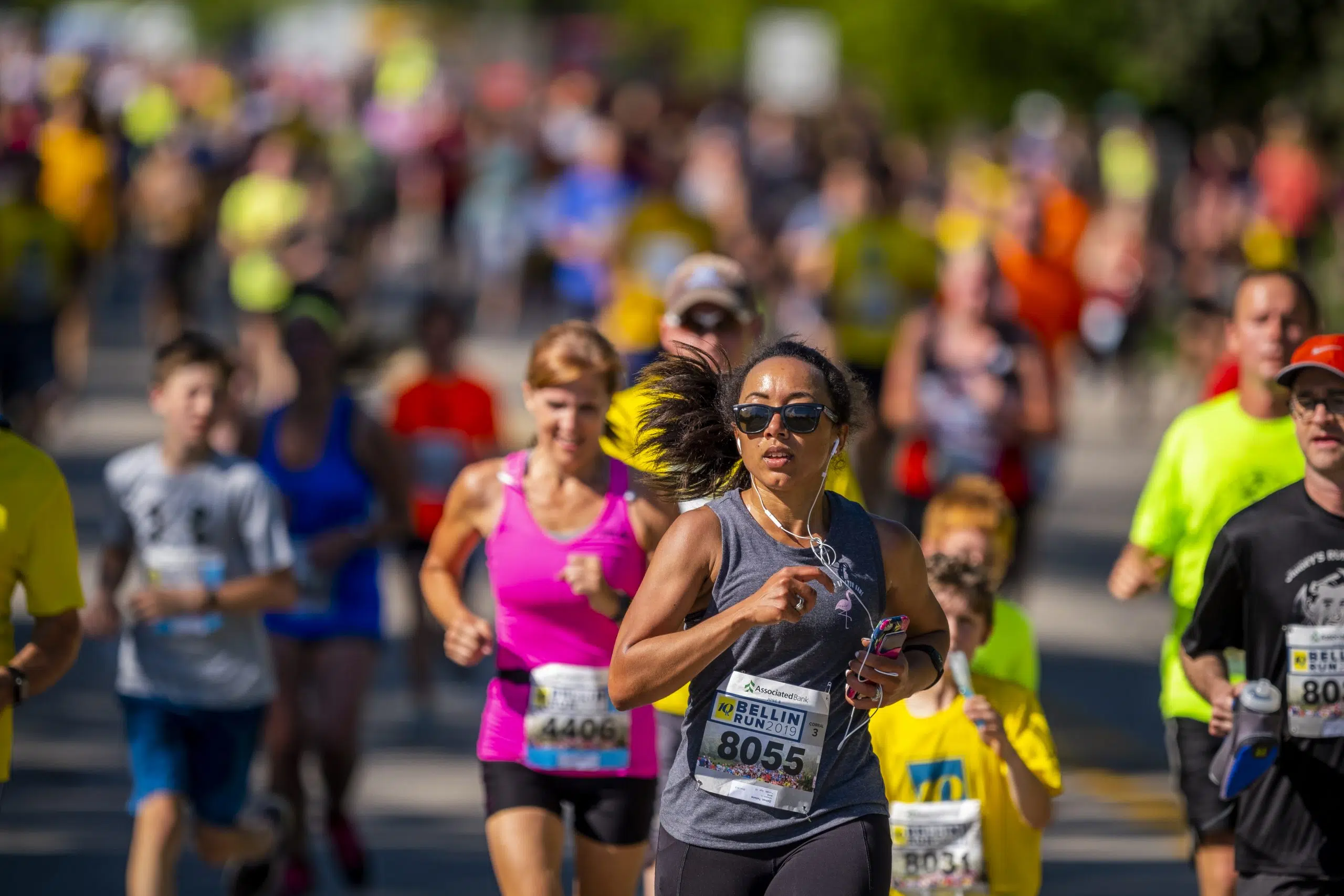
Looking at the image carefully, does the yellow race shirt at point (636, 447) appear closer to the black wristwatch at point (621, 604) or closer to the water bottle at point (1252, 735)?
the black wristwatch at point (621, 604)

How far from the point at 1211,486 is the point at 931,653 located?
5.49 feet

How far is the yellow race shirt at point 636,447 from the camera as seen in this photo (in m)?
5.18

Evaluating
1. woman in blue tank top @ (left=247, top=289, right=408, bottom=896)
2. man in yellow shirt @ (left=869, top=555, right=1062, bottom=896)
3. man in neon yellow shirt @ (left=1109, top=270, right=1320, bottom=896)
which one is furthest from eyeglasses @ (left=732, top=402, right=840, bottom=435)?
woman in blue tank top @ (left=247, top=289, right=408, bottom=896)

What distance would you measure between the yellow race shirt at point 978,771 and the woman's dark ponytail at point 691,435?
77 cm

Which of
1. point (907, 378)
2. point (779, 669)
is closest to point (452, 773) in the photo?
point (907, 378)

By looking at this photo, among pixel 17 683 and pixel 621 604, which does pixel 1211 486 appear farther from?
pixel 17 683

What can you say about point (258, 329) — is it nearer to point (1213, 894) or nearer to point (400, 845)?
point (400, 845)

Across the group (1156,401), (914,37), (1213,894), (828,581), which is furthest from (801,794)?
(914,37)

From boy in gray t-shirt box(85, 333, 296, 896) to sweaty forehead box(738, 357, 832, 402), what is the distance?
2508 mm

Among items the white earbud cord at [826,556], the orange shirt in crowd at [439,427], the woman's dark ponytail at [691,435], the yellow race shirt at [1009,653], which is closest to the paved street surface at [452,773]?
the orange shirt in crowd at [439,427]

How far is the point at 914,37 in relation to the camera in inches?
1259

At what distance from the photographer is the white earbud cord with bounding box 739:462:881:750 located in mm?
4445

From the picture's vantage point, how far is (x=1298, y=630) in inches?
203

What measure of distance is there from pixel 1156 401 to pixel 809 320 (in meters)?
3.94
